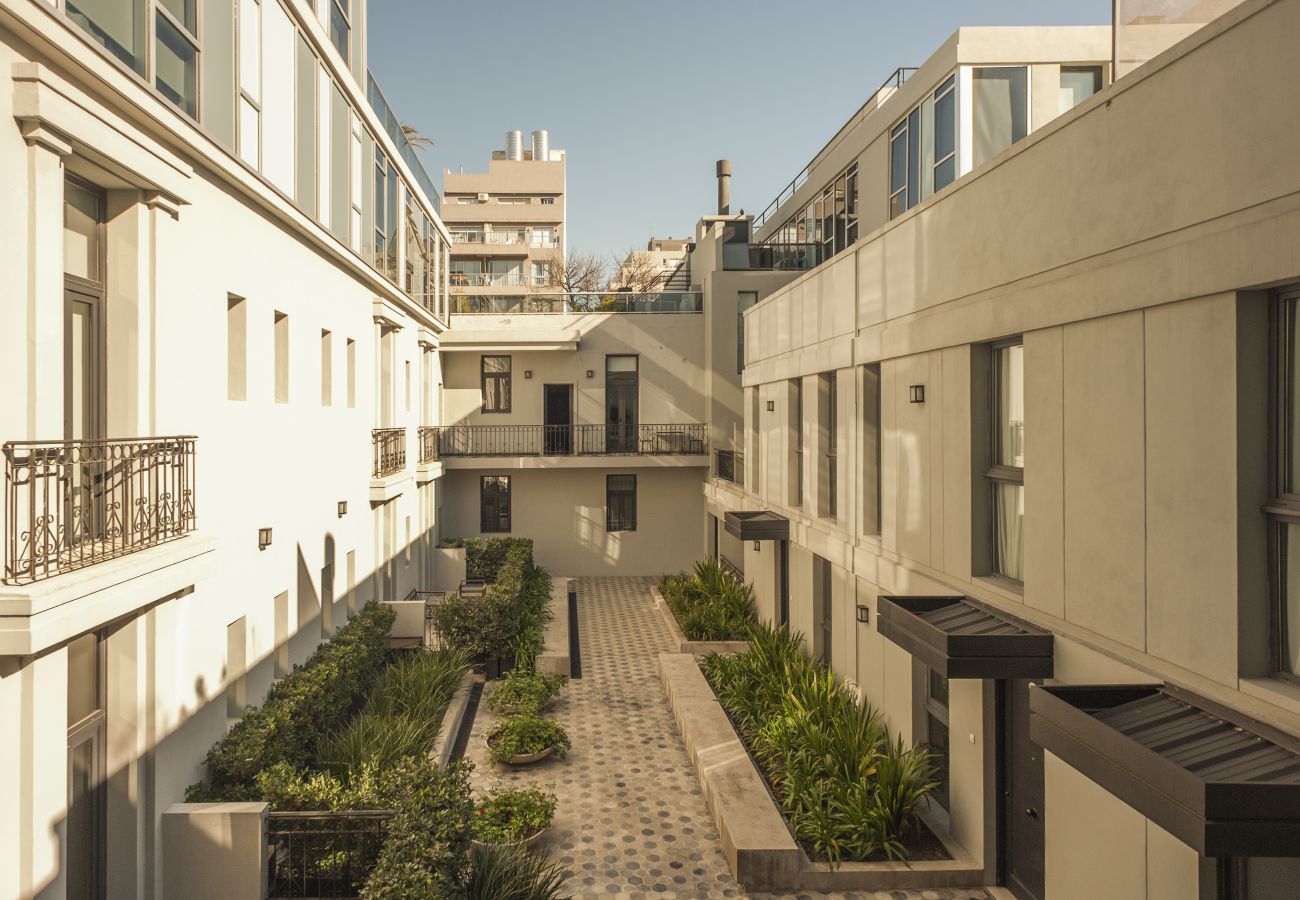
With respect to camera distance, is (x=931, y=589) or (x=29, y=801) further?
(x=931, y=589)

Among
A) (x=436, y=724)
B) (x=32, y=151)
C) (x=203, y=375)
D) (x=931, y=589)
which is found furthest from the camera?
(x=436, y=724)

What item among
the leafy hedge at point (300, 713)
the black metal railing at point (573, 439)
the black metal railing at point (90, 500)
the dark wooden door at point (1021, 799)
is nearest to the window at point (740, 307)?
the black metal railing at point (573, 439)

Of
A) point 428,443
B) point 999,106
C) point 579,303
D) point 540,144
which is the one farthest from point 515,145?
point 999,106

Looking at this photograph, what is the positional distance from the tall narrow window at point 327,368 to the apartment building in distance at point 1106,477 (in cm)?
793

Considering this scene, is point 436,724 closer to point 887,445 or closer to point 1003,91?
point 887,445

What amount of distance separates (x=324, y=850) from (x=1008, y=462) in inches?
279

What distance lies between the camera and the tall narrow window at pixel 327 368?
13188mm

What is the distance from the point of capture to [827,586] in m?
13.3

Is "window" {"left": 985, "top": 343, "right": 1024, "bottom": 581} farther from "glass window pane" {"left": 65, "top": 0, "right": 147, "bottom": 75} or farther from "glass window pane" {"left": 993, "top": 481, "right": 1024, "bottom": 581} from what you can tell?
"glass window pane" {"left": 65, "top": 0, "right": 147, "bottom": 75}

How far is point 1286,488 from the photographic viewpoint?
4.64 meters

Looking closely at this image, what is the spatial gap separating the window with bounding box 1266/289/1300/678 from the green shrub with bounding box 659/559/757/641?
39.8ft

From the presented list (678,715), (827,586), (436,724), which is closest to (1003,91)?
(827,586)

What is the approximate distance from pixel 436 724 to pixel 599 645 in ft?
20.5

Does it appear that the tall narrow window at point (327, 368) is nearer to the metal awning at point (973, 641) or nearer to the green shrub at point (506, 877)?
the green shrub at point (506, 877)
